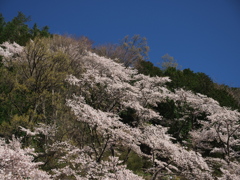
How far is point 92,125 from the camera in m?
9.23

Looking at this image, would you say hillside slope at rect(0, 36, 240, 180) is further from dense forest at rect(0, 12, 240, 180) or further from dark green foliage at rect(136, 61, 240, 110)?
dark green foliage at rect(136, 61, 240, 110)

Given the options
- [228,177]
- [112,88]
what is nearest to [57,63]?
[112,88]

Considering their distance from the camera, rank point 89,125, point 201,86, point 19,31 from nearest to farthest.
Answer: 1. point 89,125
2. point 201,86
3. point 19,31

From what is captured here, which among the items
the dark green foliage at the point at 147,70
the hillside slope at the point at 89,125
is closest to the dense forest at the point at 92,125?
the hillside slope at the point at 89,125

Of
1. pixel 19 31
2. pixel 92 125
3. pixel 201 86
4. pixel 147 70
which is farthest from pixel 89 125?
pixel 19 31

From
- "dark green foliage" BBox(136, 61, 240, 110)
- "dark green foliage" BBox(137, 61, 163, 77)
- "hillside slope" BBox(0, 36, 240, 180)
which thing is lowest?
"hillside slope" BBox(0, 36, 240, 180)

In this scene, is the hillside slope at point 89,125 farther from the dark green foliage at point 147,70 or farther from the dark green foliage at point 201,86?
the dark green foliage at point 147,70

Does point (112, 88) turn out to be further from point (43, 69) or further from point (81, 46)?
point (81, 46)

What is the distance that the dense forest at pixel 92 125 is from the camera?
8773 mm

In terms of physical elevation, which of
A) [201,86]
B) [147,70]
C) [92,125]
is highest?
[147,70]

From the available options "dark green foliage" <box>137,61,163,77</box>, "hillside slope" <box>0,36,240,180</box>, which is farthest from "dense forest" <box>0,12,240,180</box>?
"dark green foliage" <box>137,61,163,77</box>

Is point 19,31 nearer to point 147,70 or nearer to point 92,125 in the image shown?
point 147,70

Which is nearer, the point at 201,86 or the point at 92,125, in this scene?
the point at 92,125

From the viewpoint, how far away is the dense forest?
8.77 meters
